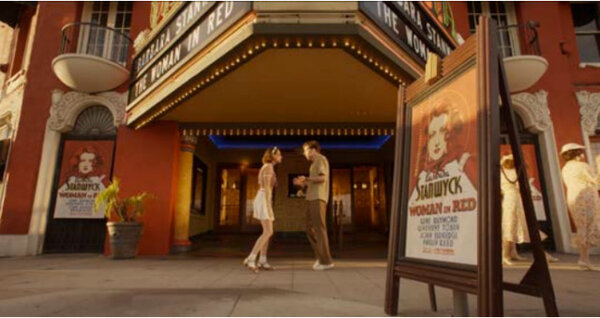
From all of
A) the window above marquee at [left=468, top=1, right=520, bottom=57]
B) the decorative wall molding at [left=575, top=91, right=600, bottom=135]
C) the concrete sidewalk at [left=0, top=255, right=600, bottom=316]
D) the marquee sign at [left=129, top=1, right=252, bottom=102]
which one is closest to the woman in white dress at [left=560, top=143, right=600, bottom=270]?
the concrete sidewalk at [left=0, top=255, right=600, bottom=316]

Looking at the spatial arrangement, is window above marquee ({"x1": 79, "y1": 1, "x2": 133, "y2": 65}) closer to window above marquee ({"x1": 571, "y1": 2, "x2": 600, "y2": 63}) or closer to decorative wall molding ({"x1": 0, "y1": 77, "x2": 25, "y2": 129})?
decorative wall molding ({"x1": 0, "y1": 77, "x2": 25, "y2": 129})

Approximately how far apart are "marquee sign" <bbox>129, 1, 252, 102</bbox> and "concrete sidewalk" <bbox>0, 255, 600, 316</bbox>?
3.18 metres

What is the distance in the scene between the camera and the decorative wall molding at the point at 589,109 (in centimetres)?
840

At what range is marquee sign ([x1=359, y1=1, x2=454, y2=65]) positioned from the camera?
4238 millimetres

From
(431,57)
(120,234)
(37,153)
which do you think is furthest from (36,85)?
(431,57)

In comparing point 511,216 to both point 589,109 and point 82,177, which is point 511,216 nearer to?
point 589,109

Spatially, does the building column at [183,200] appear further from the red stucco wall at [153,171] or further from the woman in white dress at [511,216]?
the woman in white dress at [511,216]

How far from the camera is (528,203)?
1.91 metres

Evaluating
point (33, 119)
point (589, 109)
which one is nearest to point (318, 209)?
point (33, 119)

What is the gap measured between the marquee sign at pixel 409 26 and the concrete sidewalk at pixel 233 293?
3.24 metres

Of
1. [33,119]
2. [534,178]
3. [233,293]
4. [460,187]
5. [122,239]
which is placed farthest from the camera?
[534,178]

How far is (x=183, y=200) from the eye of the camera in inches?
Result: 308

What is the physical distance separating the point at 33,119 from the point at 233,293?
26.3ft

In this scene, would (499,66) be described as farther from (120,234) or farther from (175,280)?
(120,234)
